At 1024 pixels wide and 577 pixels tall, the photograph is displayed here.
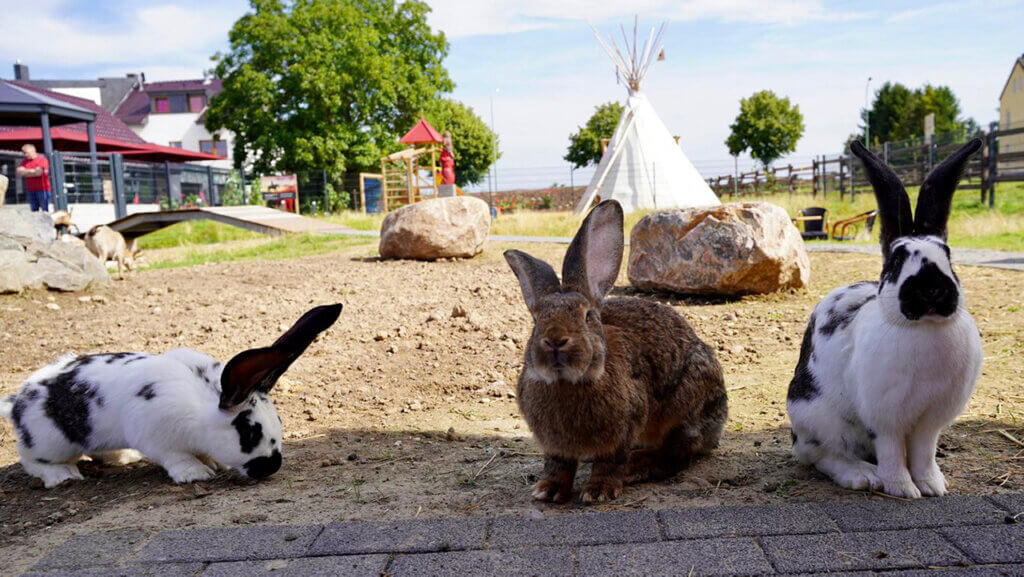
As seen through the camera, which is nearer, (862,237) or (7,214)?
(7,214)

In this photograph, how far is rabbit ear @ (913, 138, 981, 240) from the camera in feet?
9.02

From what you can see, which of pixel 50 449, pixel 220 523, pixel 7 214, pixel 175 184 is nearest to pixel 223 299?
pixel 7 214

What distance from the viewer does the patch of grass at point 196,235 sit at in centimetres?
1767

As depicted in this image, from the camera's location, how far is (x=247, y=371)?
3467mm

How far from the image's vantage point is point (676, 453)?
337cm

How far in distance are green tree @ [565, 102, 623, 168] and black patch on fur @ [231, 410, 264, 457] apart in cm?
4696

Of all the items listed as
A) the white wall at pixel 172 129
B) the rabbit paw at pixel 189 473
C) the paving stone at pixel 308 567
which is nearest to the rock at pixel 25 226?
the rabbit paw at pixel 189 473

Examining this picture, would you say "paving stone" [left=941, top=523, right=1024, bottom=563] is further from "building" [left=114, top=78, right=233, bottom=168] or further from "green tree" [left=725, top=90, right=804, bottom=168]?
"building" [left=114, top=78, right=233, bottom=168]

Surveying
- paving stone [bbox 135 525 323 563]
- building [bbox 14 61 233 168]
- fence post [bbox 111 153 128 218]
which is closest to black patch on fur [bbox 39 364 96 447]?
paving stone [bbox 135 525 323 563]

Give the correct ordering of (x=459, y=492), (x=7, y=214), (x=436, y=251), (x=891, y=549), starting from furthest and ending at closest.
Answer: (x=436, y=251)
(x=7, y=214)
(x=459, y=492)
(x=891, y=549)

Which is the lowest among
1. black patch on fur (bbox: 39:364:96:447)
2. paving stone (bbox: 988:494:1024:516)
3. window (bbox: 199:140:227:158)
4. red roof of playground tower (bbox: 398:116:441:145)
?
paving stone (bbox: 988:494:1024:516)

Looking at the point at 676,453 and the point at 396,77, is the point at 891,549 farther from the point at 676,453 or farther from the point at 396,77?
the point at 396,77

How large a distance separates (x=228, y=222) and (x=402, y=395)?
1343cm

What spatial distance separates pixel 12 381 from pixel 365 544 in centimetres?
450
